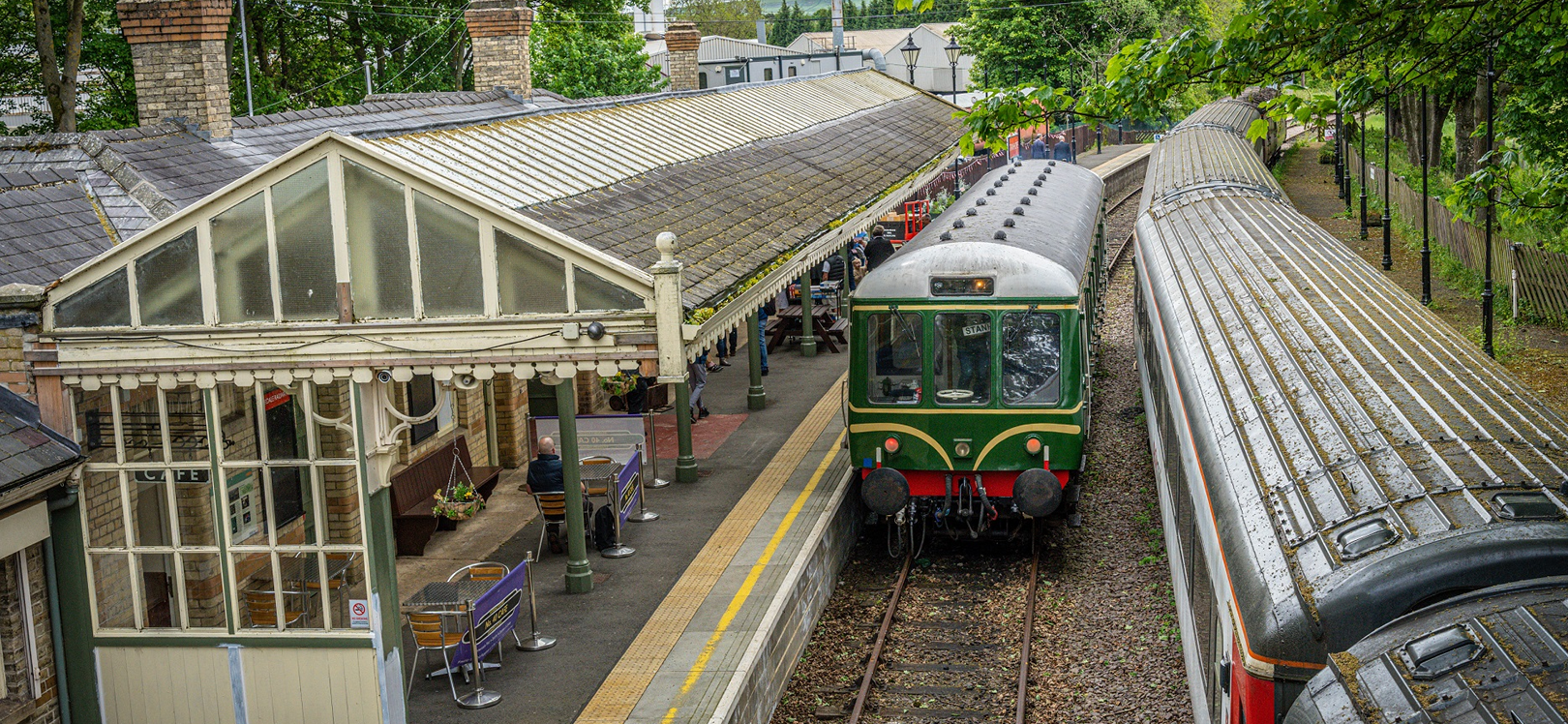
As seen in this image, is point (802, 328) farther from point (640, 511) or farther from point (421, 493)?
point (421, 493)

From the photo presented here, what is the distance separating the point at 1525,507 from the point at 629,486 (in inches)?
332

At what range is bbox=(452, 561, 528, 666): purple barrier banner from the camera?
28.3ft

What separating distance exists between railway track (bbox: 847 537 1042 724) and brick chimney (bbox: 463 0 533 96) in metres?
10.7

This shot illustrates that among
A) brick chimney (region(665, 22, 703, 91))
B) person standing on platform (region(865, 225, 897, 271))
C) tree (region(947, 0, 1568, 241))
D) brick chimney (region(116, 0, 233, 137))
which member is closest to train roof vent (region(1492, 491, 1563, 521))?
tree (region(947, 0, 1568, 241))

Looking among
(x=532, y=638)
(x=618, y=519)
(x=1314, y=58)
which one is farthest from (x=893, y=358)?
(x=1314, y=58)

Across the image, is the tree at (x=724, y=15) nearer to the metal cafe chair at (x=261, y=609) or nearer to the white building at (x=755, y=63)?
the white building at (x=755, y=63)

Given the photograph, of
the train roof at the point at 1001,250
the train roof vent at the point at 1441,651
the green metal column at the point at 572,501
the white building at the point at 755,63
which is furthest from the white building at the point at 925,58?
the train roof vent at the point at 1441,651

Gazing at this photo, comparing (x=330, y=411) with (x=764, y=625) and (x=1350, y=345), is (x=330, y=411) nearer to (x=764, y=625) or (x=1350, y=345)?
(x=764, y=625)

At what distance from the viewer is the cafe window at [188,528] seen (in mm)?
7809

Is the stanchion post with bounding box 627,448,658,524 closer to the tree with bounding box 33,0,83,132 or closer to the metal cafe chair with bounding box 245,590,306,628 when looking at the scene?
the metal cafe chair with bounding box 245,590,306,628

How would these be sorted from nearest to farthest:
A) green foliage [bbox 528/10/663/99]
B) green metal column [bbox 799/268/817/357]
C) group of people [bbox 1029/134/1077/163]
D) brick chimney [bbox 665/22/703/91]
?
green metal column [bbox 799/268/817/357] → brick chimney [bbox 665/22/703/91] → group of people [bbox 1029/134/1077/163] → green foliage [bbox 528/10/663/99]

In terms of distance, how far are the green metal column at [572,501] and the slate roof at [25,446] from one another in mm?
3646

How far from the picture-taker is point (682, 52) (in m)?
27.8

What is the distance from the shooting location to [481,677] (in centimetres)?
891
